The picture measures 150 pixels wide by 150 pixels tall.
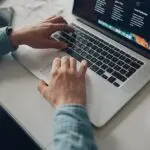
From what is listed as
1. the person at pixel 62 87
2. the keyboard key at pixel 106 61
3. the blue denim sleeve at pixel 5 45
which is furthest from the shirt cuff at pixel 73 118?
the blue denim sleeve at pixel 5 45

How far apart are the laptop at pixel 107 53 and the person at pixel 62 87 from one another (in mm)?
32

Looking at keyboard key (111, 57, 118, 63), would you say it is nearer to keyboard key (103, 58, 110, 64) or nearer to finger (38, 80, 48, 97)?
keyboard key (103, 58, 110, 64)

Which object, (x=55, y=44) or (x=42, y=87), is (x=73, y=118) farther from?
(x=55, y=44)

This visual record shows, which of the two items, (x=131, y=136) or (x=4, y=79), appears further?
(x=4, y=79)

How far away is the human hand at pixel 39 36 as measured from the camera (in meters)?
0.94

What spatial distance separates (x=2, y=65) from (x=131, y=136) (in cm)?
44

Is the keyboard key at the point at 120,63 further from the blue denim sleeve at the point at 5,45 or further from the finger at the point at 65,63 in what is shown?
the blue denim sleeve at the point at 5,45

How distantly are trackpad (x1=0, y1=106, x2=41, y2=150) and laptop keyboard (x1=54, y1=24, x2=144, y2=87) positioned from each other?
1.15 ft

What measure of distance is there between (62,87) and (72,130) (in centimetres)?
14

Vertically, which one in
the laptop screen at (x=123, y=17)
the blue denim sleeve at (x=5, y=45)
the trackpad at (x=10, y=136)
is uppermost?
the laptop screen at (x=123, y=17)

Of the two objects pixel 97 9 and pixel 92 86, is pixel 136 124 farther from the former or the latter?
pixel 97 9

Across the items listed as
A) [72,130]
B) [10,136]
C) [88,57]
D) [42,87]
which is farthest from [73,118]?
[10,136]

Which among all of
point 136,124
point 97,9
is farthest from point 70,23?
point 136,124

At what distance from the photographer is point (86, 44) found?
95 cm
